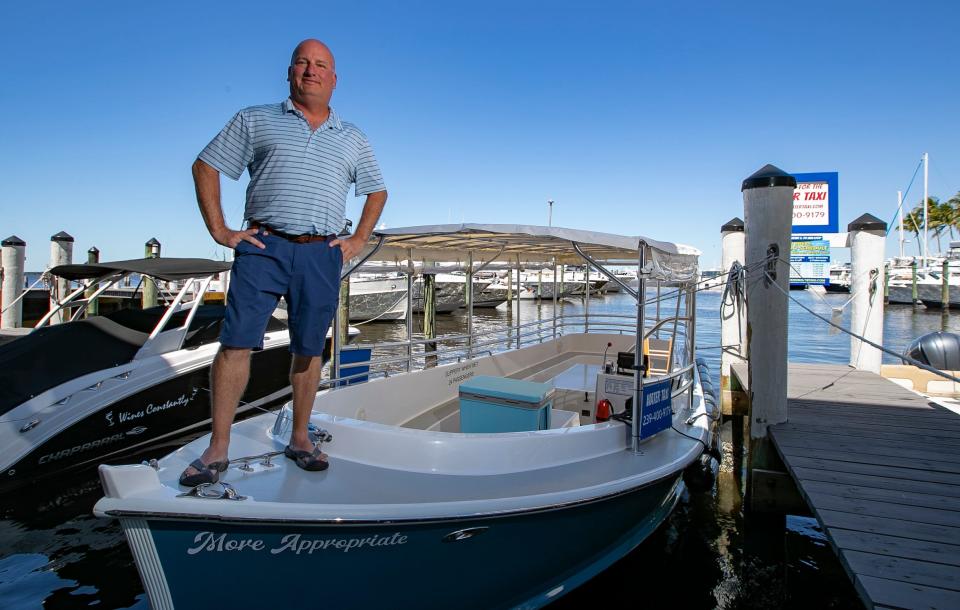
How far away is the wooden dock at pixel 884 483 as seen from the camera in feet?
9.75

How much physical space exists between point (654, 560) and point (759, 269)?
9.87 feet

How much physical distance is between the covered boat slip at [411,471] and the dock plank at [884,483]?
102 centimetres

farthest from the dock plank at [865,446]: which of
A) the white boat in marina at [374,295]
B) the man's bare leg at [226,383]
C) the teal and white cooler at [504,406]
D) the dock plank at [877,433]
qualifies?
the white boat in marina at [374,295]

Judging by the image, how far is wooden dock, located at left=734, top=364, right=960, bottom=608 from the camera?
2.97 metres

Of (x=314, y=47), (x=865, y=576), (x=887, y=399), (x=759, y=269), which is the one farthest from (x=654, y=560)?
(x=314, y=47)

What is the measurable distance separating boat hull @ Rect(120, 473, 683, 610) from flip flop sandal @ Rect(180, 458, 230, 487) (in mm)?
274

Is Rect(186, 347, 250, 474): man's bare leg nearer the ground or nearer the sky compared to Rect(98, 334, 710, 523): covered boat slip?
nearer the sky

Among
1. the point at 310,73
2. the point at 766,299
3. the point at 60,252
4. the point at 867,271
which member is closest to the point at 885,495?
the point at 766,299

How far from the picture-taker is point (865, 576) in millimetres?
2986

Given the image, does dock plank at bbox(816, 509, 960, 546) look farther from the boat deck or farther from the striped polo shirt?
the striped polo shirt

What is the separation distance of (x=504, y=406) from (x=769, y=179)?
11.6ft

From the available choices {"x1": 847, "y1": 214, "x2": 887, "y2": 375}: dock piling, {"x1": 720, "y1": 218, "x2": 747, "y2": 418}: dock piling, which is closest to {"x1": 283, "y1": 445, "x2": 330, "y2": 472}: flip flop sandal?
{"x1": 720, "y1": 218, "x2": 747, "y2": 418}: dock piling

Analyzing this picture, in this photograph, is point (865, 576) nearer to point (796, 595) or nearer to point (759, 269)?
point (796, 595)

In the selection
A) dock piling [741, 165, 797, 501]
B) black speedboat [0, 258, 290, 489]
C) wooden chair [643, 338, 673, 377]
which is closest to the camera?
dock piling [741, 165, 797, 501]
